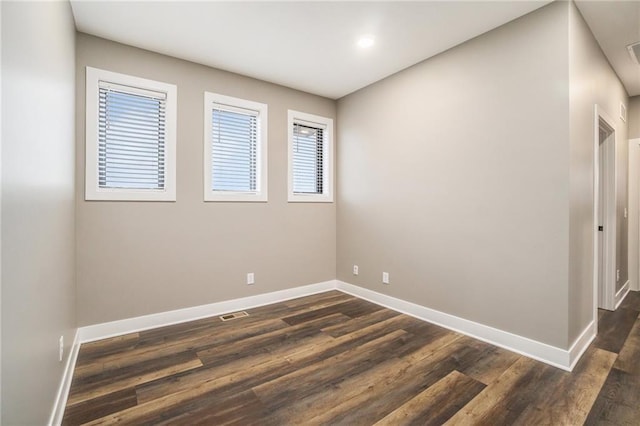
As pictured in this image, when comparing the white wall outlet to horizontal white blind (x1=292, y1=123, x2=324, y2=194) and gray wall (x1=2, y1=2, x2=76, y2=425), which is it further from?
horizontal white blind (x1=292, y1=123, x2=324, y2=194)

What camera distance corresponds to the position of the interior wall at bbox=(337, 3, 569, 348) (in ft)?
7.94

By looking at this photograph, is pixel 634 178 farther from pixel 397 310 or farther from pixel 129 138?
pixel 129 138

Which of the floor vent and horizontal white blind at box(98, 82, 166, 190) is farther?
the floor vent

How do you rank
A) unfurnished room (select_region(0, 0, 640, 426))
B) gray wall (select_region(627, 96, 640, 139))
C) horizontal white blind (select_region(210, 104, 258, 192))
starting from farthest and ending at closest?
gray wall (select_region(627, 96, 640, 139)) → horizontal white blind (select_region(210, 104, 258, 192)) → unfurnished room (select_region(0, 0, 640, 426))

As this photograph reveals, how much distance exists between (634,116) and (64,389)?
6756 mm

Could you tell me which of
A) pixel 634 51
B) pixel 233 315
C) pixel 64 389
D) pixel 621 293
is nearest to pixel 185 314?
pixel 233 315

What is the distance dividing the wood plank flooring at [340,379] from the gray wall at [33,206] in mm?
480

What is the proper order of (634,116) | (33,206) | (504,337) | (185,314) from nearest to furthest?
(33,206) → (504,337) → (185,314) → (634,116)

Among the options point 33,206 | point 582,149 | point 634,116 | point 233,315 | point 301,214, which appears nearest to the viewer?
point 33,206

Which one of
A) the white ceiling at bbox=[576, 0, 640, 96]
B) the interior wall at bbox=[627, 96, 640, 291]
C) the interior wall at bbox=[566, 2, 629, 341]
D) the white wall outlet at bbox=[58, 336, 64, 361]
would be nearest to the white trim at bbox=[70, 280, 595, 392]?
the interior wall at bbox=[566, 2, 629, 341]

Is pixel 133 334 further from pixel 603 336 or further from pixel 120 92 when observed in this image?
pixel 603 336

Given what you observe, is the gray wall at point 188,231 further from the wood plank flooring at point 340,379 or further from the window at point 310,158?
the wood plank flooring at point 340,379

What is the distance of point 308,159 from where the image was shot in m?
4.44

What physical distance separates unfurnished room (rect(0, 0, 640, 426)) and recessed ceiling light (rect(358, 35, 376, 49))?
19mm
